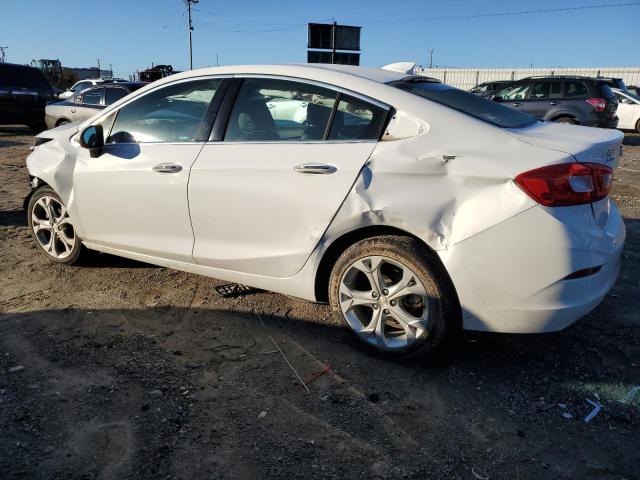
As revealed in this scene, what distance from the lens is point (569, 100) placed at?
12789 mm

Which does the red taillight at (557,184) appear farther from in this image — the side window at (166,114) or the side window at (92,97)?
the side window at (92,97)

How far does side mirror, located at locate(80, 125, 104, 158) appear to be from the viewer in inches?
144

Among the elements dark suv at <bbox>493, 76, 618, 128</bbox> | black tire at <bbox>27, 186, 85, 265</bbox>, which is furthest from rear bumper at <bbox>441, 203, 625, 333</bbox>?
dark suv at <bbox>493, 76, 618, 128</bbox>

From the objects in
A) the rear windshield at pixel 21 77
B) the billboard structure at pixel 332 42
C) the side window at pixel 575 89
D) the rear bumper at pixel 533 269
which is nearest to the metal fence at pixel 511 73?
the billboard structure at pixel 332 42

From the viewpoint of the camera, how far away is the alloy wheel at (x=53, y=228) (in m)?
4.19

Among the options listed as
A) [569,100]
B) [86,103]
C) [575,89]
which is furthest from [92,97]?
[575,89]

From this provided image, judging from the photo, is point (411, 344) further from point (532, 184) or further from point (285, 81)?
point (285, 81)

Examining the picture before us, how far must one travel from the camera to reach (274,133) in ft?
10.3

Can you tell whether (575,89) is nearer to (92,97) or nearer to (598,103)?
(598,103)

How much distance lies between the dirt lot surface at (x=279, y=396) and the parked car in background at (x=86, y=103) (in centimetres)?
828

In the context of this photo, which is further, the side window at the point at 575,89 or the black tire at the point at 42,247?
the side window at the point at 575,89

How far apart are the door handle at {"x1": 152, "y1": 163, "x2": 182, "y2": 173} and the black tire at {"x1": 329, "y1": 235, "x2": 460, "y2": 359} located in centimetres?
127

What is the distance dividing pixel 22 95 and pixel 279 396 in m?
14.0

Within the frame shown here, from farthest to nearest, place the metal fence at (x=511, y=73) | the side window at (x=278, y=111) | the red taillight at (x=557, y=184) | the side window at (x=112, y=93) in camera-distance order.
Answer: the metal fence at (x=511, y=73) < the side window at (x=112, y=93) < the side window at (x=278, y=111) < the red taillight at (x=557, y=184)
